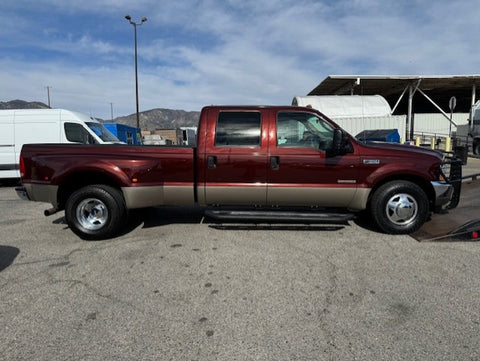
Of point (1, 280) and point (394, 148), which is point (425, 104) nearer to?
point (394, 148)

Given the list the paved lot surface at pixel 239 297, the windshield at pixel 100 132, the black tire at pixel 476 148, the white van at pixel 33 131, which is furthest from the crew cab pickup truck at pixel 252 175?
the black tire at pixel 476 148

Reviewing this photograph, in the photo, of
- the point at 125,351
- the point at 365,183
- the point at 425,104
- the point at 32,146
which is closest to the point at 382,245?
the point at 365,183

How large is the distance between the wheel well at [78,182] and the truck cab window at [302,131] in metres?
2.52

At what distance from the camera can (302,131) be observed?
15.4ft

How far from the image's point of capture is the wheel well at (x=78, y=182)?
458 cm

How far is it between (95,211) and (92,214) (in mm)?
59

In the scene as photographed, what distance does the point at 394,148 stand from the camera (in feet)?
15.3

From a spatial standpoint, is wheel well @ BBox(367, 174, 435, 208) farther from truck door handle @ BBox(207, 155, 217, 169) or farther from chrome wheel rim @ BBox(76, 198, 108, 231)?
chrome wheel rim @ BBox(76, 198, 108, 231)

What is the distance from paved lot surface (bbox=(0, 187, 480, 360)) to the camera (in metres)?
2.29

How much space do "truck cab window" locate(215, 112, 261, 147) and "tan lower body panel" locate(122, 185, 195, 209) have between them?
856 millimetres

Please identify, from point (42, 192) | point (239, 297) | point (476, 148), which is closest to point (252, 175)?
point (239, 297)

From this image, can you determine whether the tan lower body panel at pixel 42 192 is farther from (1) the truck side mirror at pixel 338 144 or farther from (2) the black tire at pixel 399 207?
(2) the black tire at pixel 399 207

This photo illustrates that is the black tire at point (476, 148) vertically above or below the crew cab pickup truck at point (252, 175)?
above

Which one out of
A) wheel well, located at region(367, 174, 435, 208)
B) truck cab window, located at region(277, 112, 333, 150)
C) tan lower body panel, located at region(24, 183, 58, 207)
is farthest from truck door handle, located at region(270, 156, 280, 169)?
tan lower body panel, located at region(24, 183, 58, 207)
